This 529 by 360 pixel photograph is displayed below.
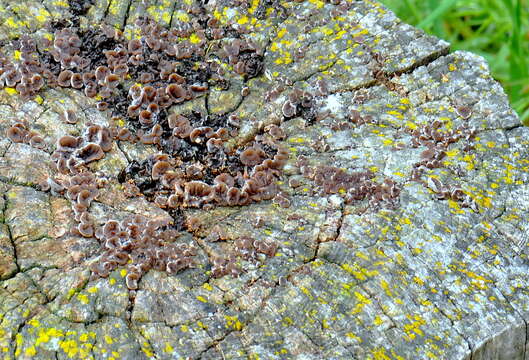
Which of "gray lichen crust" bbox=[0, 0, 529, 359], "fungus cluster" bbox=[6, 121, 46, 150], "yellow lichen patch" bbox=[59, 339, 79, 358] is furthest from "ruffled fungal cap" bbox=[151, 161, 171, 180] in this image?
"yellow lichen patch" bbox=[59, 339, 79, 358]

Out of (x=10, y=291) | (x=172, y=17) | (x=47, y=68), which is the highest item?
(x=172, y=17)

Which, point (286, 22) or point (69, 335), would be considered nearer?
point (69, 335)

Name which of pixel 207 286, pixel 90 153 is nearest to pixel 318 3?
pixel 90 153

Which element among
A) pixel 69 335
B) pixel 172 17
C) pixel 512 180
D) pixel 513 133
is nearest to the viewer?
pixel 69 335

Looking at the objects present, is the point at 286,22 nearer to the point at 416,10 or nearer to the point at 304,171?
the point at 304,171

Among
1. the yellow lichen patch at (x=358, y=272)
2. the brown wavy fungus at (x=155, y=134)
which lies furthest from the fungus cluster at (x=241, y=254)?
the yellow lichen patch at (x=358, y=272)

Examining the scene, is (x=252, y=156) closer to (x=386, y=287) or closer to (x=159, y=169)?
(x=159, y=169)

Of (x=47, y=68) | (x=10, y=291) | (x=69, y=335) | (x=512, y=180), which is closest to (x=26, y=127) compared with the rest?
(x=47, y=68)
